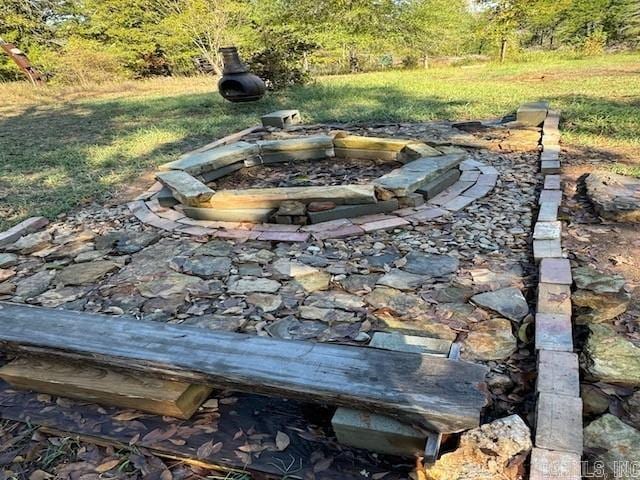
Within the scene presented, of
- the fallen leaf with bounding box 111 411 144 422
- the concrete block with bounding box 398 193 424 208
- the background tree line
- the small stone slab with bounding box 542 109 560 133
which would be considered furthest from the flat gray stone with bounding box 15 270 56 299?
the background tree line

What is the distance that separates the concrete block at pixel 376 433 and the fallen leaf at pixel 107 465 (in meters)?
0.71

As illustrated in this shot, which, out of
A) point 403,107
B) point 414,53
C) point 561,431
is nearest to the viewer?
point 561,431

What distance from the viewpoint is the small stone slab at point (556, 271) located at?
1944 mm

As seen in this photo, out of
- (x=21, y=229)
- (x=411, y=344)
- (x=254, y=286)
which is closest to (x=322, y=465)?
(x=411, y=344)

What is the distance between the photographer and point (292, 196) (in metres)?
2.96

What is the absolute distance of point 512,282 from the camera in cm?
208

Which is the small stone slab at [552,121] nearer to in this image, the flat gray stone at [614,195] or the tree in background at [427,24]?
the flat gray stone at [614,195]

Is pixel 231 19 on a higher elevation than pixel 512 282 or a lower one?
higher

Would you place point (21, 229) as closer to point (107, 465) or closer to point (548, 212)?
point (107, 465)

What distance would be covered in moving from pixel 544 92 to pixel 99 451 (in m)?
7.35

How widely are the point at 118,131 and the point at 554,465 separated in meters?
6.93

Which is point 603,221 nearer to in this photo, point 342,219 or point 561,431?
point 342,219

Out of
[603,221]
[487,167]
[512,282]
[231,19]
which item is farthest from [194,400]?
[231,19]

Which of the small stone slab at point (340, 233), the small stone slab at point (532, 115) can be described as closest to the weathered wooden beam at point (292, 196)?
the small stone slab at point (340, 233)
